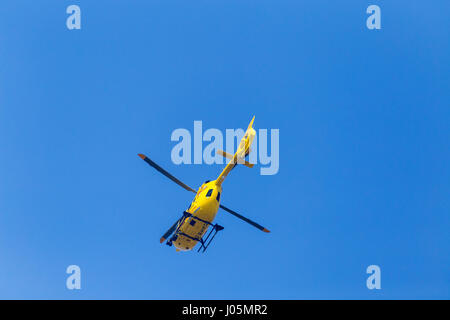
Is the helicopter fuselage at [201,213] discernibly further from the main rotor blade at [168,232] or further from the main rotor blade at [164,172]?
the main rotor blade at [164,172]

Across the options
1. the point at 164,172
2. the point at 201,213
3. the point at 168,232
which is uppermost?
the point at 164,172

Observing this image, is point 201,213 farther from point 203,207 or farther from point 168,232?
point 168,232

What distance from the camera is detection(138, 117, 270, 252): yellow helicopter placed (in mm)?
40812

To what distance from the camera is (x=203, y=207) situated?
40.6 meters

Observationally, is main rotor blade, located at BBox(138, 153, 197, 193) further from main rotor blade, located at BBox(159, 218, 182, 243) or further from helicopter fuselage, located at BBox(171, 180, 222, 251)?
main rotor blade, located at BBox(159, 218, 182, 243)

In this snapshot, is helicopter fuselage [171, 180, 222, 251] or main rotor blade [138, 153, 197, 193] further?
main rotor blade [138, 153, 197, 193]

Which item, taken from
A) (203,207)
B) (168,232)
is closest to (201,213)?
(203,207)

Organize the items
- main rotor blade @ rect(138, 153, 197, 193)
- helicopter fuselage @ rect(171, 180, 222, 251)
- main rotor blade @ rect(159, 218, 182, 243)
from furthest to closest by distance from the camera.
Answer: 1. main rotor blade @ rect(159, 218, 182, 243)
2. main rotor blade @ rect(138, 153, 197, 193)
3. helicopter fuselage @ rect(171, 180, 222, 251)

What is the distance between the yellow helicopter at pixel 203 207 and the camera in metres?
40.8

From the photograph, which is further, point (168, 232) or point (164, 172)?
point (168, 232)

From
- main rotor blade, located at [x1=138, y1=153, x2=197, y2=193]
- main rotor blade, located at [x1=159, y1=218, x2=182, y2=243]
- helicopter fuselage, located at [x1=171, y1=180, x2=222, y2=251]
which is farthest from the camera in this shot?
main rotor blade, located at [x1=159, y1=218, x2=182, y2=243]

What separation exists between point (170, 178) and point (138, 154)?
3485mm
